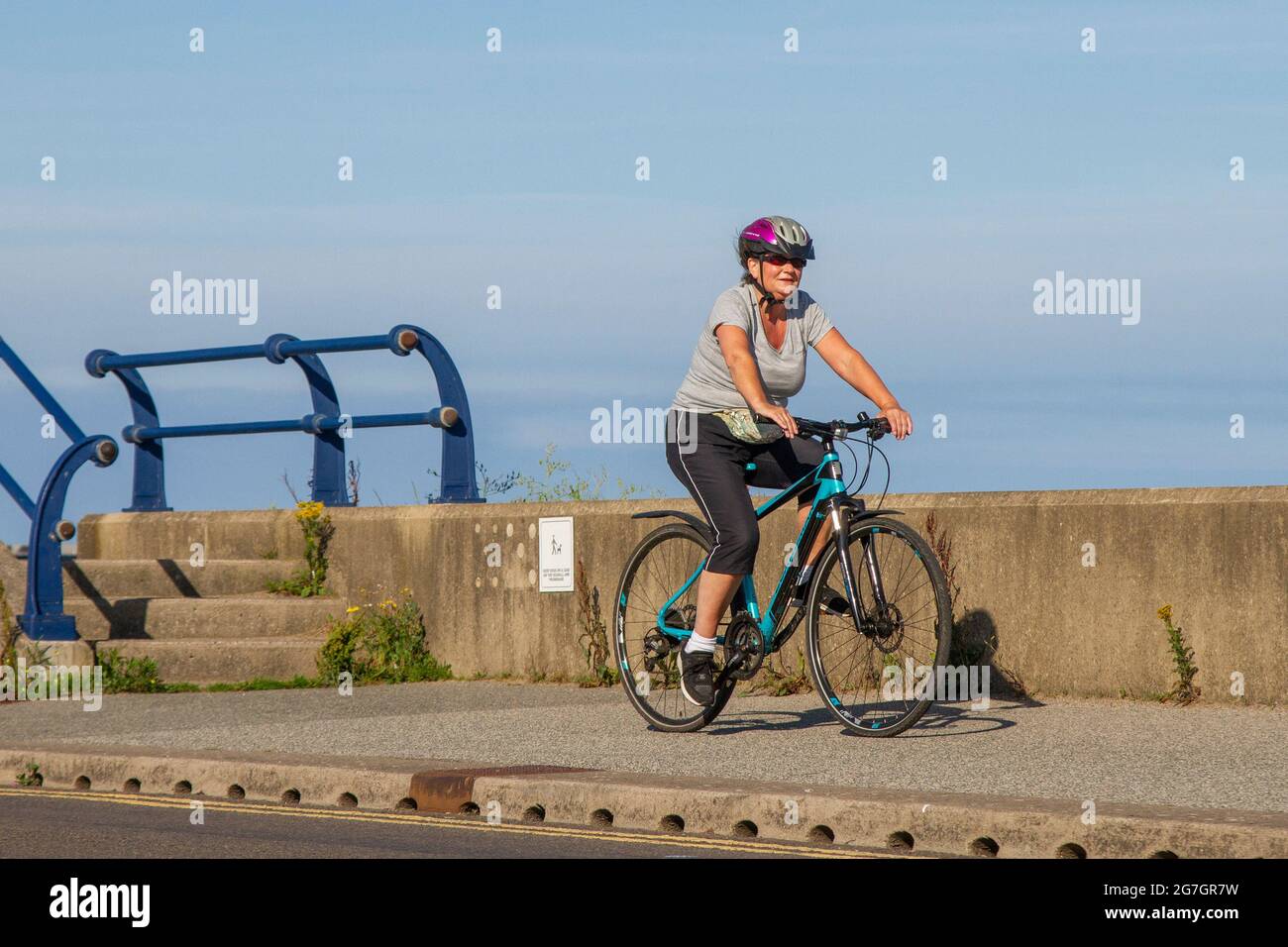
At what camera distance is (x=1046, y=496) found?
10.1 metres

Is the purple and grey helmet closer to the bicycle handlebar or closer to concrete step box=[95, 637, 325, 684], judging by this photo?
the bicycle handlebar

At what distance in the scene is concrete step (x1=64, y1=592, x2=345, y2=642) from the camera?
44.2 feet

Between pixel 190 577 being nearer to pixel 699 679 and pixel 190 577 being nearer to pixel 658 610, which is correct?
pixel 658 610

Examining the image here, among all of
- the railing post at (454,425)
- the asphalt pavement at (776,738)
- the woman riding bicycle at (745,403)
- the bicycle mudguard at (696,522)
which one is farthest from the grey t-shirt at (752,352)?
the railing post at (454,425)

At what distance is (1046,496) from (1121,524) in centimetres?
46

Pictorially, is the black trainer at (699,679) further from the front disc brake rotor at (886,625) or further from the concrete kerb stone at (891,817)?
the concrete kerb stone at (891,817)

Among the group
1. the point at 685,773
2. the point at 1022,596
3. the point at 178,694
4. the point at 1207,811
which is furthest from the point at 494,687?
the point at 1207,811

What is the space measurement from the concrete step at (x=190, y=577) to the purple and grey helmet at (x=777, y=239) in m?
6.70

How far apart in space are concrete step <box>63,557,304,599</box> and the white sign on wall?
2567 mm

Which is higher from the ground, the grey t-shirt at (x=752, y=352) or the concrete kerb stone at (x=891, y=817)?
the grey t-shirt at (x=752, y=352)

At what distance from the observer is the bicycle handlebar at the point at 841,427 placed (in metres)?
8.16

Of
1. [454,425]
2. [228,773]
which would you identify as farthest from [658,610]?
[454,425]

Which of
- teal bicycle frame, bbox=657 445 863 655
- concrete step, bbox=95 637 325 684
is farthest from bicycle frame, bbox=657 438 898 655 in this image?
concrete step, bbox=95 637 325 684
